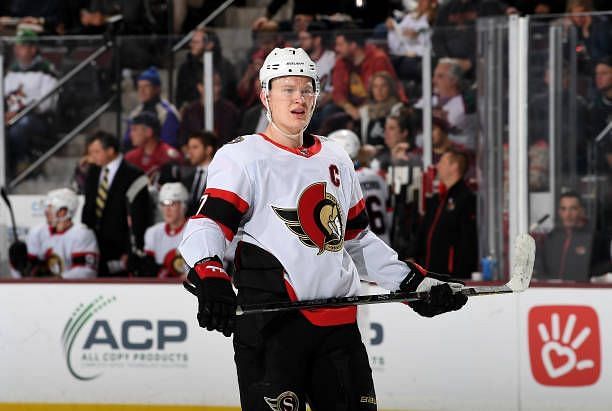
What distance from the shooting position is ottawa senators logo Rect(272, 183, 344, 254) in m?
3.79

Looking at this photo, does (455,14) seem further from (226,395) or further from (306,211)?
(306,211)

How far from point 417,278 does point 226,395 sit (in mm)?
2146

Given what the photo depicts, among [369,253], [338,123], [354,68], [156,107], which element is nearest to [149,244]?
[156,107]

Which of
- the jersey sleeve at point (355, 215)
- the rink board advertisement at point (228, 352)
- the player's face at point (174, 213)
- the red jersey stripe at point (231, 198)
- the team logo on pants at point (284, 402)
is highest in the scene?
the red jersey stripe at point (231, 198)

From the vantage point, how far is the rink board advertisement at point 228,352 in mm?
5852

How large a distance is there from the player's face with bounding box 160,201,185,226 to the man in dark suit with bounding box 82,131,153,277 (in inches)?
8.0

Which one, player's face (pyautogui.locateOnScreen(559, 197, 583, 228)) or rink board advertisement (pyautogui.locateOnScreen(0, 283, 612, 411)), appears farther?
player's face (pyautogui.locateOnScreen(559, 197, 583, 228))

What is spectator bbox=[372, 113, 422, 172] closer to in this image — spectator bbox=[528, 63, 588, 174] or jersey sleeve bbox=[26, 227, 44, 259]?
spectator bbox=[528, 63, 588, 174]

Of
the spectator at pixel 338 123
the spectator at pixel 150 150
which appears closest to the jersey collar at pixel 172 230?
the spectator at pixel 150 150

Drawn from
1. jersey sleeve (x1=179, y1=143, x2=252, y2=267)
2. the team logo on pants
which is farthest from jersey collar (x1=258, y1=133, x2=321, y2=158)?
the team logo on pants

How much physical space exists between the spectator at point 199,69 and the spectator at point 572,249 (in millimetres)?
1881

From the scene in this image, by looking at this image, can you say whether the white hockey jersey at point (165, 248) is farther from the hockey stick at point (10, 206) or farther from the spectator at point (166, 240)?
the hockey stick at point (10, 206)

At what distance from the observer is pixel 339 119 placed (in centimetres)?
732

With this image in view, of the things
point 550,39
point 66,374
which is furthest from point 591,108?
point 66,374
